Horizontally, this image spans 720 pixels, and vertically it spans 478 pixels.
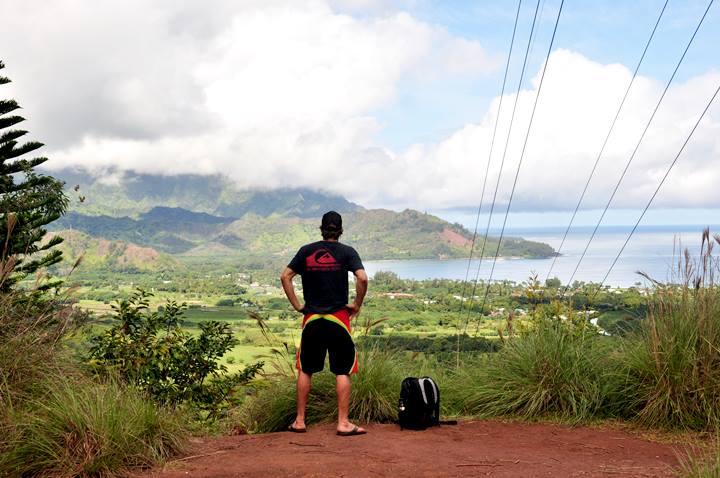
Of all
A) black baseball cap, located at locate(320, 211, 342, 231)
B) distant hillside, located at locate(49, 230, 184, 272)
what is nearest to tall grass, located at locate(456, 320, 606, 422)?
black baseball cap, located at locate(320, 211, 342, 231)

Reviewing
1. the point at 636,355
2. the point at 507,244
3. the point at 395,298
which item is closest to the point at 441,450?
the point at 636,355

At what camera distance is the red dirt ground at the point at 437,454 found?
4719 mm

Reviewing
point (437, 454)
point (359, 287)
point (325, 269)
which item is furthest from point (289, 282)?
point (437, 454)

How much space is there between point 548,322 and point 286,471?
370 cm

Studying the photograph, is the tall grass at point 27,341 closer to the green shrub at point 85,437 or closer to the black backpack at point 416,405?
the green shrub at point 85,437

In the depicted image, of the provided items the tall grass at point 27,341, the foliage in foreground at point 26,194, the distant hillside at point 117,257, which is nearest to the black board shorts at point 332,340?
the tall grass at point 27,341

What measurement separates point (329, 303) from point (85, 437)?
2.15 metres

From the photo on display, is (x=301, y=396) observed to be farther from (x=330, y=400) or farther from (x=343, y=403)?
(x=330, y=400)

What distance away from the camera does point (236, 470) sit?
474 centimetres

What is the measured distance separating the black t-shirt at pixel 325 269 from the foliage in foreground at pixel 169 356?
2.52 meters

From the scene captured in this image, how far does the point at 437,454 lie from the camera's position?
205 inches

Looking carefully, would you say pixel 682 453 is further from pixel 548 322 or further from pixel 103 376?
pixel 103 376

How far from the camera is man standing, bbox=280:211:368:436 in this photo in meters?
5.80

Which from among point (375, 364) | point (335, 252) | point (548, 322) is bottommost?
point (375, 364)
